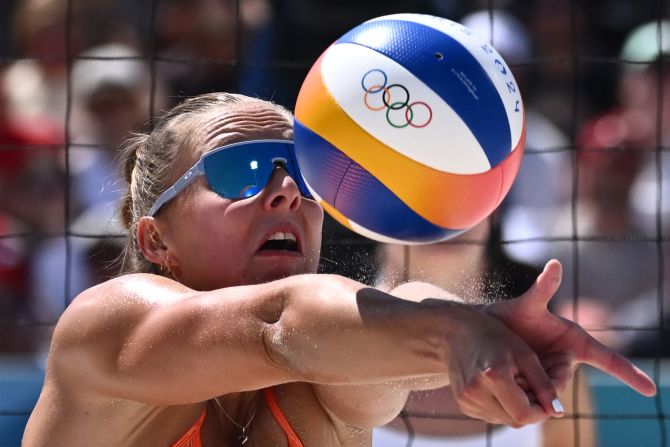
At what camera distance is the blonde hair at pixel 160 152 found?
2371mm

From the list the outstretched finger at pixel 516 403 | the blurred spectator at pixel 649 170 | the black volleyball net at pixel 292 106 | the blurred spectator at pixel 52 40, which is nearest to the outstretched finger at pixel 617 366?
the outstretched finger at pixel 516 403

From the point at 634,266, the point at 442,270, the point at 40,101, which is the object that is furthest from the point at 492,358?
the point at 40,101

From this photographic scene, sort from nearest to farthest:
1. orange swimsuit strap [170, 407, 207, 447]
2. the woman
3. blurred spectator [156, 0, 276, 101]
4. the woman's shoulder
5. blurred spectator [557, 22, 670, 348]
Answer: the woman → the woman's shoulder → orange swimsuit strap [170, 407, 207, 447] → blurred spectator [557, 22, 670, 348] → blurred spectator [156, 0, 276, 101]

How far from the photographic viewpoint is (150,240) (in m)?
2.37

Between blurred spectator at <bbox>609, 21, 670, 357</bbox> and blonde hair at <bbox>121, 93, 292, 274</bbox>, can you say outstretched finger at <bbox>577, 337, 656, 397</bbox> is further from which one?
blurred spectator at <bbox>609, 21, 670, 357</bbox>

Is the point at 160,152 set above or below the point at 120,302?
above

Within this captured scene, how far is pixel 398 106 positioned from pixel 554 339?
628mm

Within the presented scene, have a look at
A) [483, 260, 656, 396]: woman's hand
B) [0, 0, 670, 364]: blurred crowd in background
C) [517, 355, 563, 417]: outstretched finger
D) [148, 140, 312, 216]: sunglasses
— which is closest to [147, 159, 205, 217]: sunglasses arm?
[148, 140, 312, 216]: sunglasses

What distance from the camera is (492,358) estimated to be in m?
1.30

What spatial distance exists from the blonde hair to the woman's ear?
5cm

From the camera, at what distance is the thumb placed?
1348 millimetres

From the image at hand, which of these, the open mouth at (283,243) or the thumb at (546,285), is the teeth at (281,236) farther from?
the thumb at (546,285)

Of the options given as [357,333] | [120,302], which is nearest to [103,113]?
[120,302]

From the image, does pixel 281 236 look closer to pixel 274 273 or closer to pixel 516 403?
pixel 274 273
